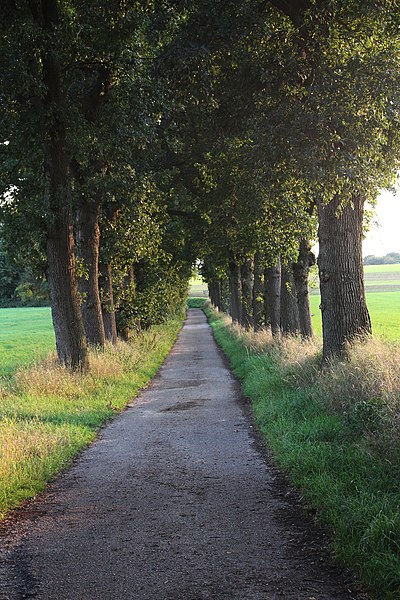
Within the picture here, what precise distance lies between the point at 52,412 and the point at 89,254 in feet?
28.9

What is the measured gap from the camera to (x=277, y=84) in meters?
11.4

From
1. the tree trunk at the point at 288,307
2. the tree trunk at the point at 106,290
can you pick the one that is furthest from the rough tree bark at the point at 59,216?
the tree trunk at the point at 288,307

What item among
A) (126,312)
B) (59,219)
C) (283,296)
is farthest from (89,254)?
(283,296)

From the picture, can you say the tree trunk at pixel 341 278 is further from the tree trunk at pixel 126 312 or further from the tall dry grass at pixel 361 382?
the tree trunk at pixel 126 312

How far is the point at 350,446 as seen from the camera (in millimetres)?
7562

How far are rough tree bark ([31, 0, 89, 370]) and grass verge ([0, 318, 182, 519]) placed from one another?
0.79 m

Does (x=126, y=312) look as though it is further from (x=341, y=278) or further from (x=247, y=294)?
(x=341, y=278)

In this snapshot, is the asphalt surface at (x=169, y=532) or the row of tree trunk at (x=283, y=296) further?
the row of tree trunk at (x=283, y=296)

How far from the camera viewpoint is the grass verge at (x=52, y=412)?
26.0ft

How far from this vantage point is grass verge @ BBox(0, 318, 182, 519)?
7934mm

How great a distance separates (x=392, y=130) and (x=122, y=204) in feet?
40.9

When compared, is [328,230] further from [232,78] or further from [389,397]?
[389,397]

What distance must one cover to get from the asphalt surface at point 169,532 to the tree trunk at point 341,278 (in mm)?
3086

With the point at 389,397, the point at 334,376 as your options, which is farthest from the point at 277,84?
the point at 389,397
